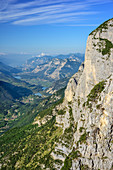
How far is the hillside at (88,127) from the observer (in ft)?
236

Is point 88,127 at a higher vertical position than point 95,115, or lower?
lower

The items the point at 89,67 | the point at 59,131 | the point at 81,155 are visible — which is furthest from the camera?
the point at 59,131

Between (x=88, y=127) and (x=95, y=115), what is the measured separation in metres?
7.56

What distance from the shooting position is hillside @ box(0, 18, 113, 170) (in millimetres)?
72062

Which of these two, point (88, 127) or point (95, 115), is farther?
point (88, 127)

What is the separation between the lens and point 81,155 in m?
76.5

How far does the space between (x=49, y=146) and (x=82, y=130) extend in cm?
6476

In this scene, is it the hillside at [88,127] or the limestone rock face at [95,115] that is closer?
the limestone rock face at [95,115]

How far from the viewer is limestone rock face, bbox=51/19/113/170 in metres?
71.3

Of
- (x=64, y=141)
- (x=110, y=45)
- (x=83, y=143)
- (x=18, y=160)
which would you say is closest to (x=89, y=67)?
(x=110, y=45)

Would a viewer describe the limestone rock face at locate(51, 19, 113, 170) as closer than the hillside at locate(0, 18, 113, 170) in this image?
Yes

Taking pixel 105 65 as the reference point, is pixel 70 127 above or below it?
below

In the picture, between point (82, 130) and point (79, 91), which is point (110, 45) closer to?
point (79, 91)

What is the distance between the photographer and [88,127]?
80.1 meters
